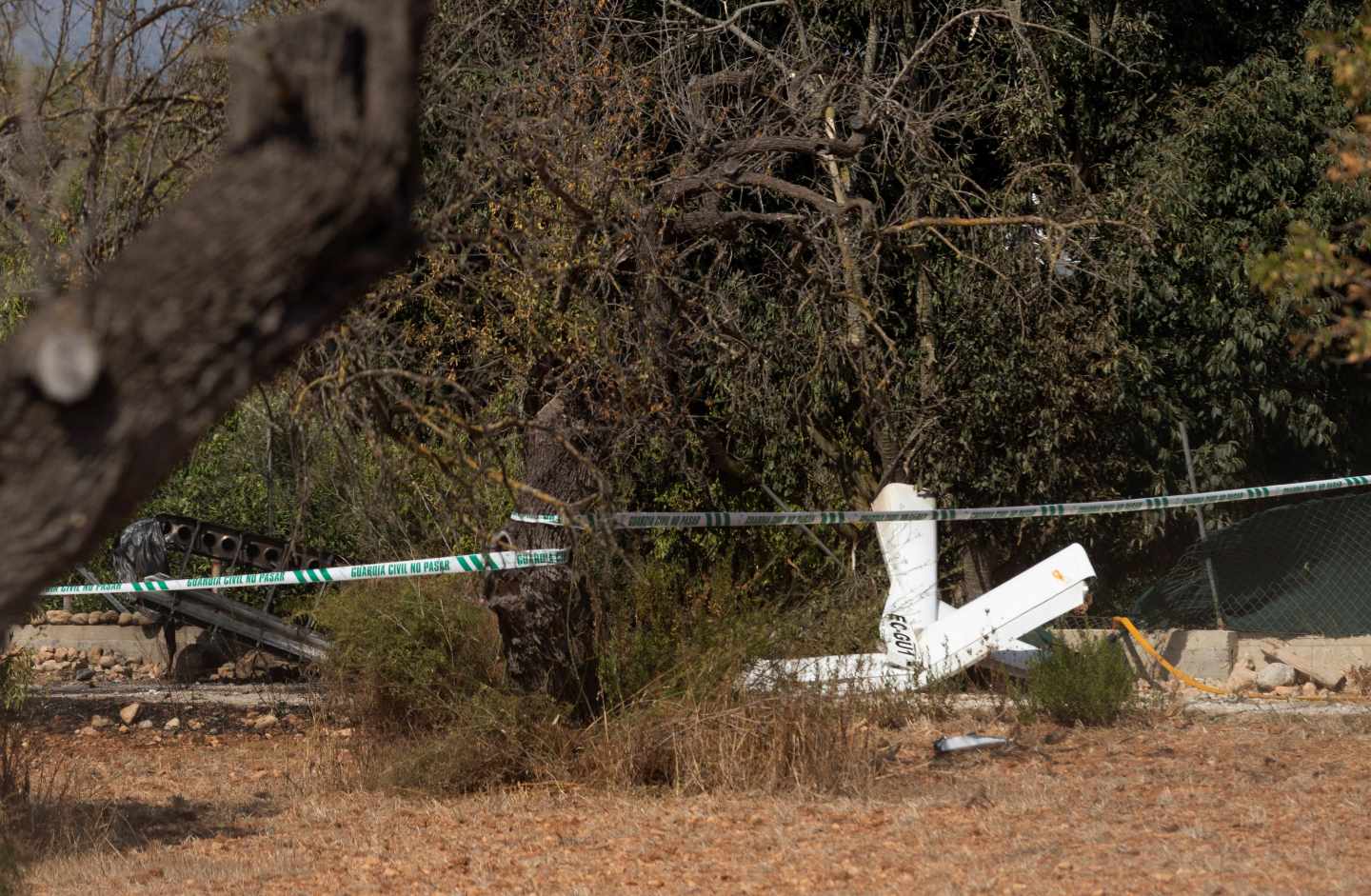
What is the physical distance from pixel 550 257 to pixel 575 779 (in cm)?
285

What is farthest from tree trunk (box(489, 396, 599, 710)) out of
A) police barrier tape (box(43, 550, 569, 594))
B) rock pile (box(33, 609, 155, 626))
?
rock pile (box(33, 609, 155, 626))

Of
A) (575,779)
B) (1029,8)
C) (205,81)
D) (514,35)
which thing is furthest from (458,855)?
(1029,8)

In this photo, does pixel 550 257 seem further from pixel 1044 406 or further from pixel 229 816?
pixel 1044 406

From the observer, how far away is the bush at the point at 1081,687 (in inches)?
344

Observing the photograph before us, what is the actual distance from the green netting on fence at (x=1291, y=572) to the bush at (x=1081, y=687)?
8.89ft

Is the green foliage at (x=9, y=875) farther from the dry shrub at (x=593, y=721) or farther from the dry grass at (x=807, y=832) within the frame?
the dry shrub at (x=593, y=721)

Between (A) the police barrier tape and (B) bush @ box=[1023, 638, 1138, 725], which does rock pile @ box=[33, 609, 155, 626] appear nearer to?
(A) the police barrier tape

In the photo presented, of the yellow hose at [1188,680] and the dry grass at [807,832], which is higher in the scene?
the yellow hose at [1188,680]

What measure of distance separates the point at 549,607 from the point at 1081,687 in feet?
10.8

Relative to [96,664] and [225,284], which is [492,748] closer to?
[225,284]

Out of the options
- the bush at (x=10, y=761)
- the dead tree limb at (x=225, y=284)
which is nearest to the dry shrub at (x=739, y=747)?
the bush at (x=10, y=761)

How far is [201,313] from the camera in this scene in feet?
8.11

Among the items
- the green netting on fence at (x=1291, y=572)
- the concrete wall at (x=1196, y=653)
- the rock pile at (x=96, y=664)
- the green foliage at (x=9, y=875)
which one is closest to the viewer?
the green foliage at (x=9, y=875)

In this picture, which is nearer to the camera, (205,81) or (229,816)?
(229,816)
